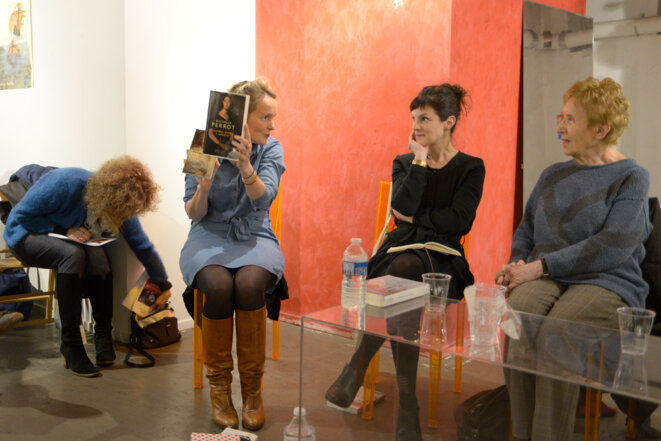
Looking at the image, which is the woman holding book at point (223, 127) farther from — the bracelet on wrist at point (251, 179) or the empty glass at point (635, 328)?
the empty glass at point (635, 328)

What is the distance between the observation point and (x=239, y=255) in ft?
8.25

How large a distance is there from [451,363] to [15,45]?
3.65 meters

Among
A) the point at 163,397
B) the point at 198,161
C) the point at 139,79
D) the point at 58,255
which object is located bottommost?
the point at 163,397

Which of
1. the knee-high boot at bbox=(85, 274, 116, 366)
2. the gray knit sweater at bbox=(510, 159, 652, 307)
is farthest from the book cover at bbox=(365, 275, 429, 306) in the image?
the knee-high boot at bbox=(85, 274, 116, 366)

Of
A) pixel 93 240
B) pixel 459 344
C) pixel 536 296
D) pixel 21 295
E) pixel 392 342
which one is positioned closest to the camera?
pixel 459 344

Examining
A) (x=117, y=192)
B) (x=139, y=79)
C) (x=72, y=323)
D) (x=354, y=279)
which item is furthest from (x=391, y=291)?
(x=139, y=79)

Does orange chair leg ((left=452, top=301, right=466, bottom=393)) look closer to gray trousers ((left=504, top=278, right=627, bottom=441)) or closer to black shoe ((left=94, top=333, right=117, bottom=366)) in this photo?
gray trousers ((left=504, top=278, right=627, bottom=441))

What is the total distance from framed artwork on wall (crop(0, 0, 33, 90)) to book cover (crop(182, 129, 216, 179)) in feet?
6.84

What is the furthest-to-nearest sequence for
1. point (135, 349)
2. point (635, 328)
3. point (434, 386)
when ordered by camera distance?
point (135, 349) < point (434, 386) < point (635, 328)

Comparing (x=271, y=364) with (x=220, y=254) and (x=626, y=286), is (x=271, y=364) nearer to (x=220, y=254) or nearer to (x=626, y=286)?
(x=220, y=254)

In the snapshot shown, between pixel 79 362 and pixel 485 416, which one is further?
pixel 79 362

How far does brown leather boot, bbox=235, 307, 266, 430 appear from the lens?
2.40 metres

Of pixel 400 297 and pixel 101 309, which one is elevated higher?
pixel 400 297

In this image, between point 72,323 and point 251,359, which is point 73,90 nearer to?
point 72,323
